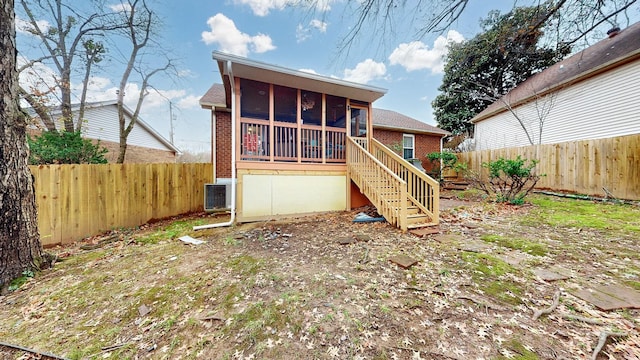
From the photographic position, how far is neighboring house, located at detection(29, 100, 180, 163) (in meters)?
11.2

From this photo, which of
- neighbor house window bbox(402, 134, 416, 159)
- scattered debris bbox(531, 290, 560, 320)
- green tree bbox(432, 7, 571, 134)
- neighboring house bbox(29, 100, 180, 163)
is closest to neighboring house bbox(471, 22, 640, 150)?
green tree bbox(432, 7, 571, 134)

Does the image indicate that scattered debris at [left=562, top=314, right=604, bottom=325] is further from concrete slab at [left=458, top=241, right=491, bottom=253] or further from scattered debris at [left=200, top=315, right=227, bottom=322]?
scattered debris at [left=200, top=315, right=227, bottom=322]

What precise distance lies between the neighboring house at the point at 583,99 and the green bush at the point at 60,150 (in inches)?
670

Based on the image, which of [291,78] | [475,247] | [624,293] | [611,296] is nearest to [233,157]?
[291,78]

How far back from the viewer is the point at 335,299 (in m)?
2.33

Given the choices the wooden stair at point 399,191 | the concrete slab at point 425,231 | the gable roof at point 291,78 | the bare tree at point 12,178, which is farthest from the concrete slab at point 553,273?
the bare tree at point 12,178

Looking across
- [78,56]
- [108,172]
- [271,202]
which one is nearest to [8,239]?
[108,172]

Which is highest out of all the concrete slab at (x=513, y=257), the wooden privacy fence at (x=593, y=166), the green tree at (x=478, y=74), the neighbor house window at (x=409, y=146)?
the green tree at (x=478, y=74)

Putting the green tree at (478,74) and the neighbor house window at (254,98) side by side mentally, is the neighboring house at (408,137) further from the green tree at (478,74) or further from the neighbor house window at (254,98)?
the neighbor house window at (254,98)

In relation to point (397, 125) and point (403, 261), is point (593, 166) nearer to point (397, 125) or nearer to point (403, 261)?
point (397, 125)

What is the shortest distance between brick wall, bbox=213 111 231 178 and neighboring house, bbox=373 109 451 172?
Answer: 7.16m

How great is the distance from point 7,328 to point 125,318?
1076 millimetres

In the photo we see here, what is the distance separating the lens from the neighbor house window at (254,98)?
641 centimetres

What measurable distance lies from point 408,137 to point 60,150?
14.4m
